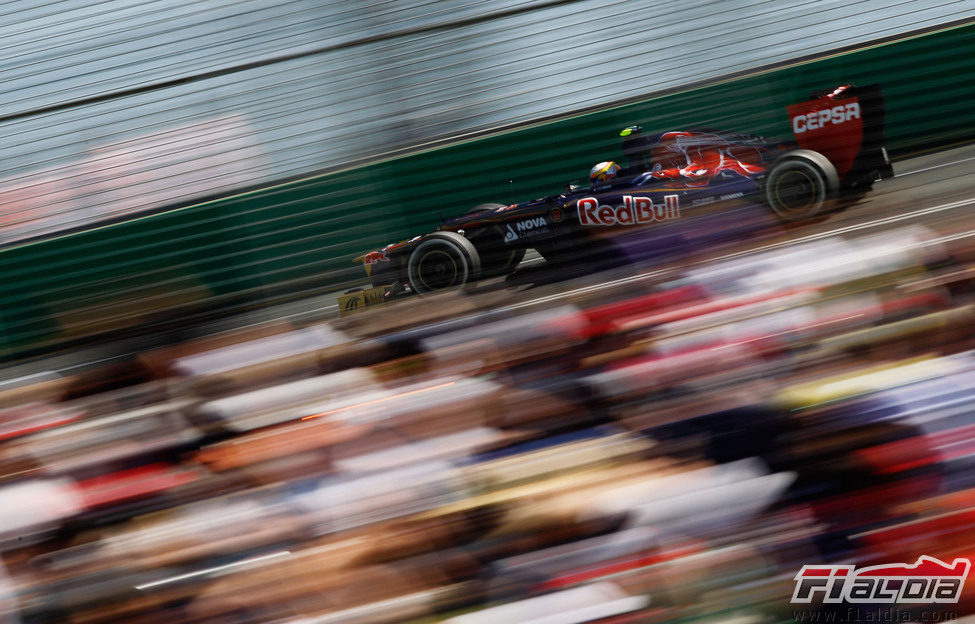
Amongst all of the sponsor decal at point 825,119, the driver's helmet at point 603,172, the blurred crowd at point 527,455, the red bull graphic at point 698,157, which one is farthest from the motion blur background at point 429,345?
the driver's helmet at point 603,172

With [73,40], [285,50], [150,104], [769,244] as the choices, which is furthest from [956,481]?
[73,40]

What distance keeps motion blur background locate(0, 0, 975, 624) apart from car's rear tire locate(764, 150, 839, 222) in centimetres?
5

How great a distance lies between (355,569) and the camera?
98 centimetres

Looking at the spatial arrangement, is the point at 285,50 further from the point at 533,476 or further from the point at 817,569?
the point at 817,569

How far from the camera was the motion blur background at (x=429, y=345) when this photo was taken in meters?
0.97

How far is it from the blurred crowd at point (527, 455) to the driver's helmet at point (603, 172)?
0.85 m

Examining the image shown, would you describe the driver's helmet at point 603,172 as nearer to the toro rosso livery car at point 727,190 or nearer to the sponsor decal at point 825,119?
the toro rosso livery car at point 727,190

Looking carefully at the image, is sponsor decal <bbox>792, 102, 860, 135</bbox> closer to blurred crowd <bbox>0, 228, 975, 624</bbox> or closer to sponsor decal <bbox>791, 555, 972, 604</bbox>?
blurred crowd <bbox>0, 228, 975, 624</bbox>

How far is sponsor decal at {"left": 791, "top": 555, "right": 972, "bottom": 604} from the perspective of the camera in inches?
35.7

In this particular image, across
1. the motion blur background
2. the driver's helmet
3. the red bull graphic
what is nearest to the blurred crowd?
the motion blur background

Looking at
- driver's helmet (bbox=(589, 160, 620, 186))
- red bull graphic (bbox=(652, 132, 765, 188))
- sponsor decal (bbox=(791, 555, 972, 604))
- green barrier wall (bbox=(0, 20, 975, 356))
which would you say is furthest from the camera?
driver's helmet (bbox=(589, 160, 620, 186))

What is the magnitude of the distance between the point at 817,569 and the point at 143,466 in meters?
0.81

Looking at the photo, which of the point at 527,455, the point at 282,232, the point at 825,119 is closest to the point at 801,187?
the point at 825,119

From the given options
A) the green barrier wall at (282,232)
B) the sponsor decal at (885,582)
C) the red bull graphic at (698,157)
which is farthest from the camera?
the red bull graphic at (698,157)
